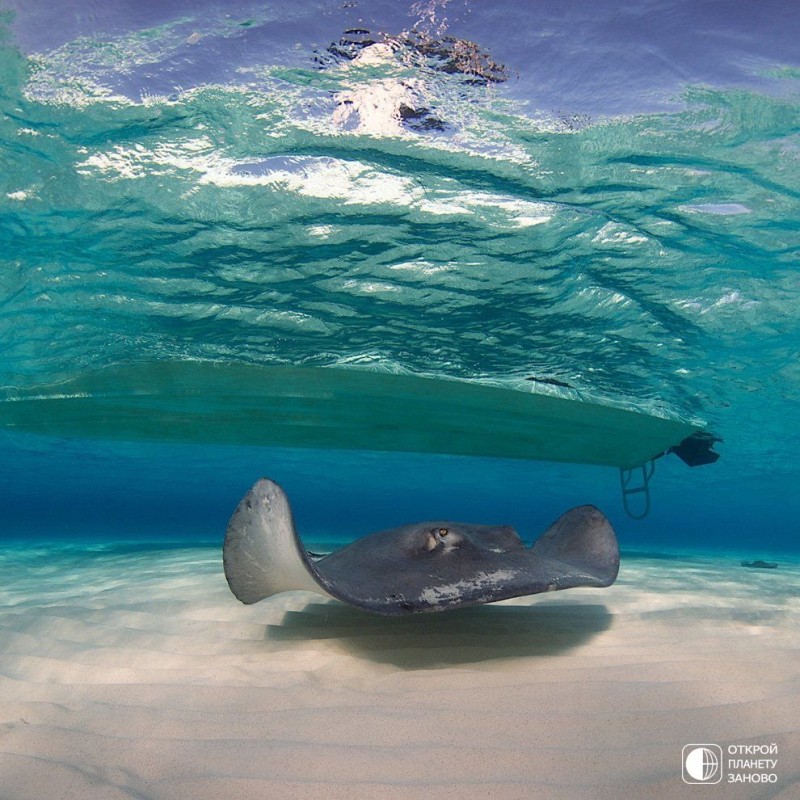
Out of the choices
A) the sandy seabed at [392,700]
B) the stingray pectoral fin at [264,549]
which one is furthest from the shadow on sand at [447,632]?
the stingray pectoral fin at [264,549]

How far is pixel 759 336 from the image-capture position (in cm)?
1157

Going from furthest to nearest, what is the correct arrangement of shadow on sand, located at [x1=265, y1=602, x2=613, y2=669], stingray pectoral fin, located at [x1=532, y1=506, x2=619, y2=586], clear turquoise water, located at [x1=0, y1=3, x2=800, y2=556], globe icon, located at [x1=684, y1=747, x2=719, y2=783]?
clear turquoise water, located at [x1=0, y1=3, x2=800, y2=556]
stingray pectoral fin, located at [x1=532, y1=506, x2=619, y2=586]
shadow on sand, located at [x1=265, y1=602, x2=613, y2=669]
globe icon, located at [x1=684, y1=747, x2=719, y2=783]

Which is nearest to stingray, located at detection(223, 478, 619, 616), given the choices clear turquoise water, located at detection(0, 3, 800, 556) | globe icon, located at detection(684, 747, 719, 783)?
globe icon, located at detection(684, 747, 719, 783)

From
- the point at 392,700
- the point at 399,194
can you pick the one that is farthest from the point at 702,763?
the point at 399,194

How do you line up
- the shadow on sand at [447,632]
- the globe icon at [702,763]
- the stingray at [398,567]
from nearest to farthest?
the globe icon at [702,763] < the stingray at [398,567] < the shadow on sand at [447,632]

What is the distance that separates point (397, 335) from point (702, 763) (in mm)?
9730

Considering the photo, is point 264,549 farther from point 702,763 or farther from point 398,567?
point 702,763

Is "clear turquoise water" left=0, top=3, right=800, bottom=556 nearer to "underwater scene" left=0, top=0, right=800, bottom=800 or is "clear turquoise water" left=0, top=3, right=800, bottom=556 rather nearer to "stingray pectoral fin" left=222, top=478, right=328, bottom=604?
"underwater scene" left=0, top=0, right=800, bottom=800

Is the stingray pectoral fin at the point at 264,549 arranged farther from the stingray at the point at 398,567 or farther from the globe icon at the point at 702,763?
the globe icon at the point at 702,763

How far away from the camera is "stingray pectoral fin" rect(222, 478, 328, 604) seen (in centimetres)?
285

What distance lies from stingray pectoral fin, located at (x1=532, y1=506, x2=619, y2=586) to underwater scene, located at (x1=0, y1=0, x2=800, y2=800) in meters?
0.04

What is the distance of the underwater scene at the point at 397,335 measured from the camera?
2.50 m

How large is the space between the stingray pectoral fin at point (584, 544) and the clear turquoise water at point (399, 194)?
4737 millimetres

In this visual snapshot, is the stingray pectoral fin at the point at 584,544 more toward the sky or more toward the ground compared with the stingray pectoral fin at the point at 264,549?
more toward the ground
